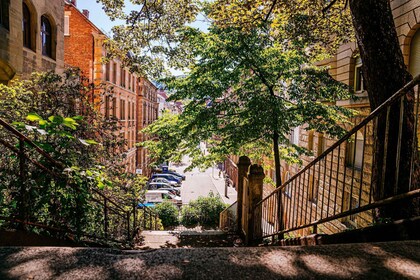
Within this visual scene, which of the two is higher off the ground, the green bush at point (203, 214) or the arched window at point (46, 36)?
the arched window at point (46, 36)

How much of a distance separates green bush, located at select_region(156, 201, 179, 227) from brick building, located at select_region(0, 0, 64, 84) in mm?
9595

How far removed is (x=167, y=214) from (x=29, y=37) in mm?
11640

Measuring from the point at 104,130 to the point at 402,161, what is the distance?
6411 mm

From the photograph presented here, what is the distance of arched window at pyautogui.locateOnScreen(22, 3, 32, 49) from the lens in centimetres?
954

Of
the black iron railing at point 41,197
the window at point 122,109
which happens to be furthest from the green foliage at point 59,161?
the window at point 122,109

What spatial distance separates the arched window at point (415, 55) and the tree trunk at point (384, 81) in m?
5.69

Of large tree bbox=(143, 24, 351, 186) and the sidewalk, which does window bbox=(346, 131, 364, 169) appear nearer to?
large tree bbox=(143, 24, 351, 186)

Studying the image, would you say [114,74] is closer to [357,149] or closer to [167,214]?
[167,214]

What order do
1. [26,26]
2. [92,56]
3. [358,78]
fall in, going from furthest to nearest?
[92,56], [358,78], [26,26]

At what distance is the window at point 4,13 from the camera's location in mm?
8039

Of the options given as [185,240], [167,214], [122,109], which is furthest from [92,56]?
[185,240]

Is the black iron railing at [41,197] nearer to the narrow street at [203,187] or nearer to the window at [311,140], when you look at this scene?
the window at [311,140]

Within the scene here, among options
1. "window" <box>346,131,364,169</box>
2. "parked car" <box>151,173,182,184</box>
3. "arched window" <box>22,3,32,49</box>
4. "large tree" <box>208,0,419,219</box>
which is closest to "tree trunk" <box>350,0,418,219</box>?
"large tree" <box>208,0,419,219</box>

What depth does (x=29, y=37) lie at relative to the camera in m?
9.84
